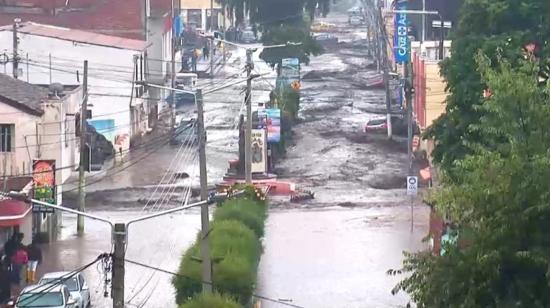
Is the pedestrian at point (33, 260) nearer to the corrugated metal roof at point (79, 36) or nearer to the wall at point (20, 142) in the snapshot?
the wall at point (20, 142)

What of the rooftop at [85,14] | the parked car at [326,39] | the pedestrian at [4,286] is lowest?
the pedestrian at [4,286]

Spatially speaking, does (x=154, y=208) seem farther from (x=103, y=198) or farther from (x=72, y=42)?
(x=72, y=42)

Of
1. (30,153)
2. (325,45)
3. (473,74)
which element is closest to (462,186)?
(473,74)

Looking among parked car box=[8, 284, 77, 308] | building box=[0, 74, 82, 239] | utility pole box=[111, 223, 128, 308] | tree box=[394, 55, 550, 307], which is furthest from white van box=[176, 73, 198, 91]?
tree box=[394, 55, 550, 307]

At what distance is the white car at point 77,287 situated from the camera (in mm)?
26266

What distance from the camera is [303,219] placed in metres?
39.0

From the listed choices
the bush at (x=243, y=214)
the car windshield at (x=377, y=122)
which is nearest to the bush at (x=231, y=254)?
the bush at (x=243, y=214)

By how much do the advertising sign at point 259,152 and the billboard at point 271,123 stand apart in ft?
9.22

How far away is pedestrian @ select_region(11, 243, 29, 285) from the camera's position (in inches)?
1158

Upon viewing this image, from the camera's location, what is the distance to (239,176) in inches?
1736

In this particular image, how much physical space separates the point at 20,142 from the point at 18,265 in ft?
18.3

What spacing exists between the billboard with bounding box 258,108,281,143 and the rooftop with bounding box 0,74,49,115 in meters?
9.86

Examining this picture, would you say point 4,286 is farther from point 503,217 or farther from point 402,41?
point 402,41

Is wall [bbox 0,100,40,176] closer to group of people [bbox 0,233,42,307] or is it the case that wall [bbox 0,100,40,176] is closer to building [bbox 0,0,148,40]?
group of people [bbox 0,233,42,307]
